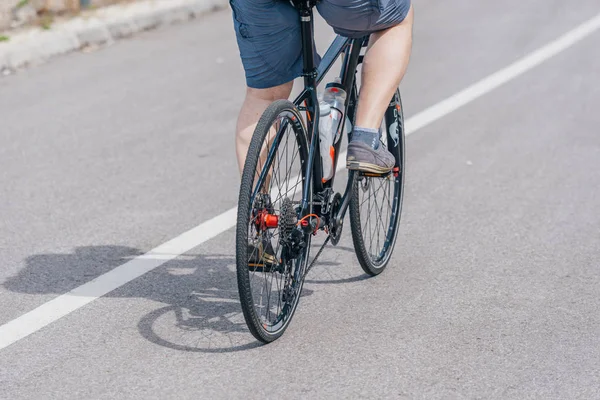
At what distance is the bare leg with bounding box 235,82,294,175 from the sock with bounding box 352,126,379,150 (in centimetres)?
37

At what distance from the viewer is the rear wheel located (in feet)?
12.4

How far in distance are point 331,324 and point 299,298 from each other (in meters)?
0.22

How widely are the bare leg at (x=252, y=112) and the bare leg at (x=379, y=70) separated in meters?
0.34

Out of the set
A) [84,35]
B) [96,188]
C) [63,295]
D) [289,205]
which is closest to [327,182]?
[289,205]

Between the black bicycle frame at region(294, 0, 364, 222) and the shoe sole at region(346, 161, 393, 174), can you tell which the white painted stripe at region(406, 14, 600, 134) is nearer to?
the black bicycle frame at region(294, 0, 364, 222)

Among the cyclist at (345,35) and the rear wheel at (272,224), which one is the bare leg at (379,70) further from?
the rear wheel at (272,224)

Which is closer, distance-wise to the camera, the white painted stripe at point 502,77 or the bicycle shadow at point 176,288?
the bicycle shadow at point 176,288

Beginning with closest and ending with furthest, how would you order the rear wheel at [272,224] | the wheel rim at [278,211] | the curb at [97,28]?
the rear wheel at [272,224] → the wheel rim at [278,211] → the curb at [97,28]

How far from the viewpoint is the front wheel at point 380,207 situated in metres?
4.58

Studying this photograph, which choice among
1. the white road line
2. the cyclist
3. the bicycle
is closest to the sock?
the cyclist

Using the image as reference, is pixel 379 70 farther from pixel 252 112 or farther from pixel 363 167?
pixel 252 112

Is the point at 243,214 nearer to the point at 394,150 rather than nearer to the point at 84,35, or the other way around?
the point at 394,150

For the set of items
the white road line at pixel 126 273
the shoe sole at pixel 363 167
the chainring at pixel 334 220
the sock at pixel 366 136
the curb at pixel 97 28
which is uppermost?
the sock at pixel 366 136

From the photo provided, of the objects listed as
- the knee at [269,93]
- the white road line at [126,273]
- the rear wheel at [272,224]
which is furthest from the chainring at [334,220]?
the white road line at [126,273]
